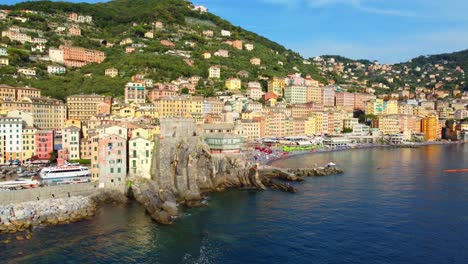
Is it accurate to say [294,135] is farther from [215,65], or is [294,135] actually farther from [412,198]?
[412,198]

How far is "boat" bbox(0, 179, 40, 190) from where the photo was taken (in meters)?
28.6

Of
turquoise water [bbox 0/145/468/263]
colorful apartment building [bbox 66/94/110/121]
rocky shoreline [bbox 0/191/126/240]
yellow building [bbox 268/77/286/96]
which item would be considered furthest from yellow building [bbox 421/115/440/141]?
rocky shoreline [bbox 0/191/126/240]

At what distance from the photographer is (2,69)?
64688mm

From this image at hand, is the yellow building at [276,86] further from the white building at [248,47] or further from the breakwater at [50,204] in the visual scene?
the breakwater at [50,204]

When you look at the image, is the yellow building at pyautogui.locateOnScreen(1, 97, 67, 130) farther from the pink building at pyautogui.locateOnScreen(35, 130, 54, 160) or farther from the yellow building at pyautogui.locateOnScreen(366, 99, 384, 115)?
the yellow building at pyautogui.locateOnScreen(366, 99, 384, 115)

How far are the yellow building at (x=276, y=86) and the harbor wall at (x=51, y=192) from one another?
64557 mm

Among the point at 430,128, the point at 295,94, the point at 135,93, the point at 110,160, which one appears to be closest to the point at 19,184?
the point at 110,160

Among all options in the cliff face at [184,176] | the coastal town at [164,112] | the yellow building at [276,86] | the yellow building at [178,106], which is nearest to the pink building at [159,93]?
the coastal town at [164,112]

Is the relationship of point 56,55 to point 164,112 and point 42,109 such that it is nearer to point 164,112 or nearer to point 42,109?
point 164,112

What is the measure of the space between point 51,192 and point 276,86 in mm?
69281

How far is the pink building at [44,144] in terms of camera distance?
4103 centimetres

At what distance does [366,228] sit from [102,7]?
117 metres

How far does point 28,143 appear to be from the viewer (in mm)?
40844

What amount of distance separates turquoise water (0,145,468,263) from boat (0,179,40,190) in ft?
20.9
